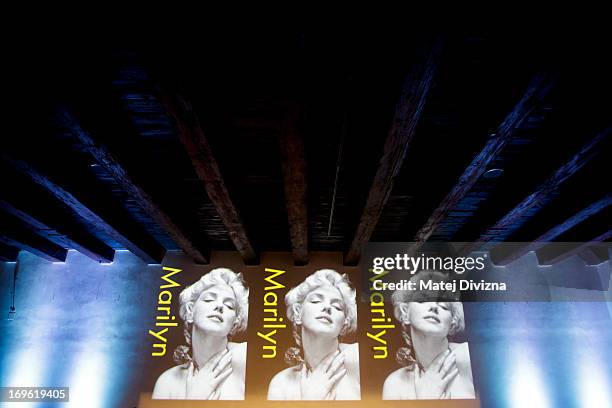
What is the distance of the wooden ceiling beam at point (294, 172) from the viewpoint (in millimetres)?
2576

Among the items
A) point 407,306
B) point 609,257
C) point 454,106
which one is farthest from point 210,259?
point 609,257

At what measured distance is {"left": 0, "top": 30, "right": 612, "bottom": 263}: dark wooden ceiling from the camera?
2.17 m

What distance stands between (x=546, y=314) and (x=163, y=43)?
6.02 meters

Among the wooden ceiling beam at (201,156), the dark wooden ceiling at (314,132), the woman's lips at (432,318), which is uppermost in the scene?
the dark wooden ceiling at (314,132)

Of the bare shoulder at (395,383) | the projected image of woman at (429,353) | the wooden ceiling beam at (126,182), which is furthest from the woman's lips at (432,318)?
the wooden ceiling beam at (126,182)

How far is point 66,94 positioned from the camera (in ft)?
7.66

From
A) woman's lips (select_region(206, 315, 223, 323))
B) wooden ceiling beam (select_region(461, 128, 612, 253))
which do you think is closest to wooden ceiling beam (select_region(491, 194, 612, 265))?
wooden ceiling beam (select_region(461, 128, 612, 253))

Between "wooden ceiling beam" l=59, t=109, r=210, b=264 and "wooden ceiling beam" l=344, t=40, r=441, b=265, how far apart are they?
6.47ft

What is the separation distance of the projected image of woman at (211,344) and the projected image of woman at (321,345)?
59cm

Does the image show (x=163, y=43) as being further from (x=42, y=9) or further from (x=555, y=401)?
(x=555, y=401)

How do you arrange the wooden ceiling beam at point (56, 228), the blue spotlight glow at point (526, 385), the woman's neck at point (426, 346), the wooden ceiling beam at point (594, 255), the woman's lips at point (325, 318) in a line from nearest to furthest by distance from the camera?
1. the wooden ceiling beam at point (56, 228)
2. the blue spotlight glow at point (526, 385)
3. the woman's neck at point (426, 346)
4. the woman's lips at point (325, 318)
5. the wooden ceiling beam at point (594, 255)

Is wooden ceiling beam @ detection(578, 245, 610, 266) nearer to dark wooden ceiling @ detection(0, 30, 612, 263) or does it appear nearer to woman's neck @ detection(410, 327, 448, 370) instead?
dark wooden ceiling @ detection(0, 30, 612, 263)

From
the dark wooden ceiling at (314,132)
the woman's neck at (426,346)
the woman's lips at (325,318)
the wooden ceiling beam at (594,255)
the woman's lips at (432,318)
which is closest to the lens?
the dark wooden ceiling at (314,132)

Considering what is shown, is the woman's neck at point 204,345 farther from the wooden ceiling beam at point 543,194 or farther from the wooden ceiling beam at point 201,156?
the wooden ceiling beam at point 543,194
